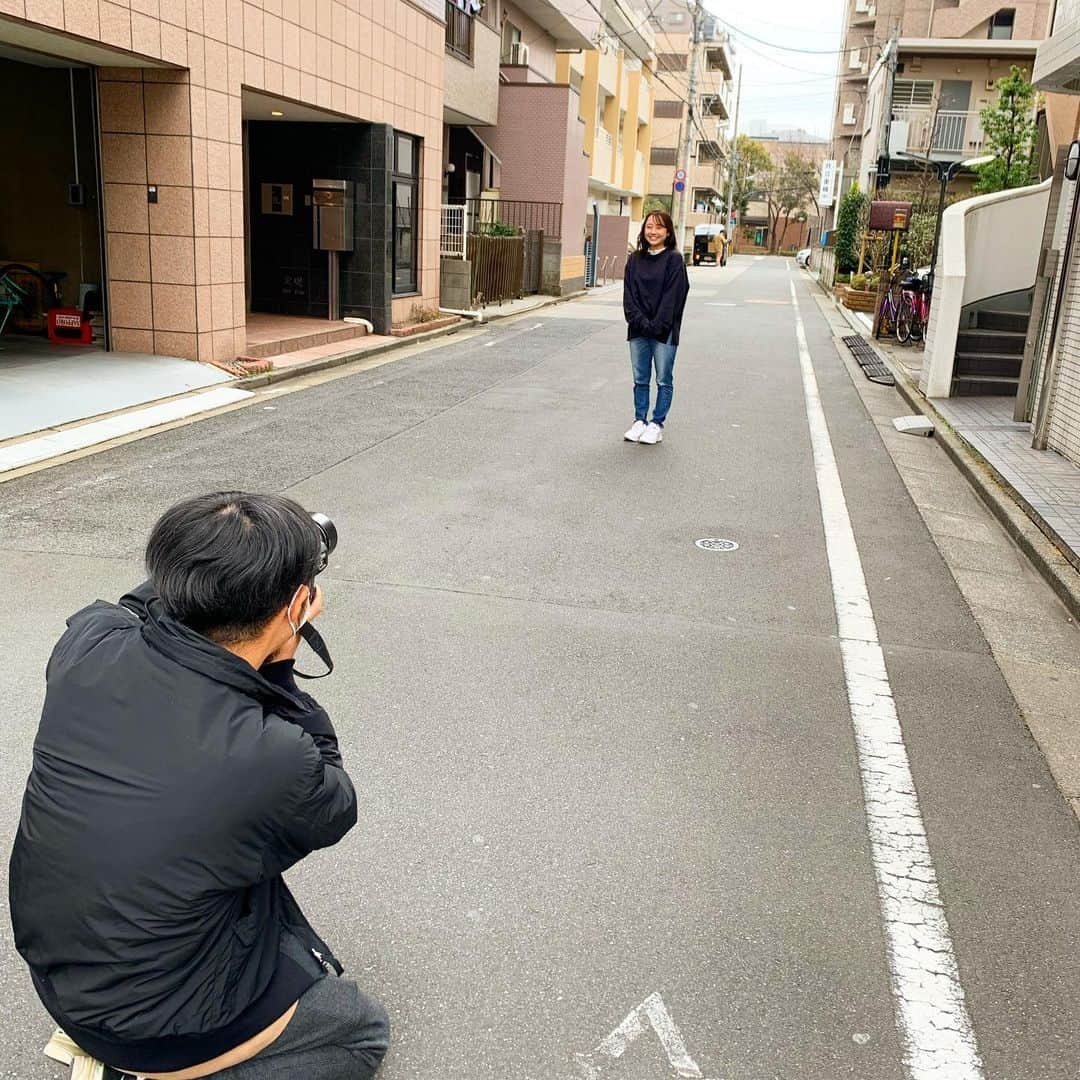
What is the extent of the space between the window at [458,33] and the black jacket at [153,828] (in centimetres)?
2285

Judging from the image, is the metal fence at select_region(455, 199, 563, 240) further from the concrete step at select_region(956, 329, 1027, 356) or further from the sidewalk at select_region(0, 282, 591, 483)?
the concrete step at select_region(956, 329, 1027, 356)

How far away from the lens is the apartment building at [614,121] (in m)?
37.8

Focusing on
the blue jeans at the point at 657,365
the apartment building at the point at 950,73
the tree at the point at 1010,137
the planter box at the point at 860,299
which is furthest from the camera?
the apartment building at the point at 950,73

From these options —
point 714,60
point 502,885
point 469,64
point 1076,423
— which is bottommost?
point 502,885

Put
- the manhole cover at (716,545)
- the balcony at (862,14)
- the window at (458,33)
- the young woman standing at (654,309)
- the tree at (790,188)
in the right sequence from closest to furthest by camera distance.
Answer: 1. the manhole cover at (716,545)
2. the young woman standing at (654,309)
3. the window at (458,33)
4. the balcony at (862,14)
5. the tree at (790,188)

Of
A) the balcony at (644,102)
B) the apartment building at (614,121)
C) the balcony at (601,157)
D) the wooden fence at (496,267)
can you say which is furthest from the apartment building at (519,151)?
the balcony at (644,102)

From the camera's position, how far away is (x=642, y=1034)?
2549 millimetres

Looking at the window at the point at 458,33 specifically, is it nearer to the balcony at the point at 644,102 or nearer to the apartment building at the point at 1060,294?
the apartment building at the point at 1060,294

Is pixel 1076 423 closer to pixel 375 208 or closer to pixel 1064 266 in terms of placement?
pixel 1064 266

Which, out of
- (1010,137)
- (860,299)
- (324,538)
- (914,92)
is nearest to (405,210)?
(1010,137)

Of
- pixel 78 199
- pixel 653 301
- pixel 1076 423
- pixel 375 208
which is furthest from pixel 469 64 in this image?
pixel 1076 423

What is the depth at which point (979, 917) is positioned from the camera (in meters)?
3.04

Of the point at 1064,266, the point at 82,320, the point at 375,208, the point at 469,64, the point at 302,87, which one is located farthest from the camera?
the point at 469,64

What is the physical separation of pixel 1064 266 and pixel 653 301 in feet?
11.7
